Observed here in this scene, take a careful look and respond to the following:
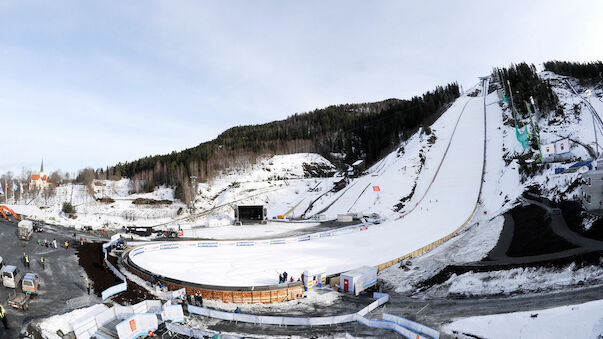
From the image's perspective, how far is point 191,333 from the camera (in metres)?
16.1

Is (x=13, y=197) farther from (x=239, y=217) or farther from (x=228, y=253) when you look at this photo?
(x=228, y=253)

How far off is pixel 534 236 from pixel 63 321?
114ft

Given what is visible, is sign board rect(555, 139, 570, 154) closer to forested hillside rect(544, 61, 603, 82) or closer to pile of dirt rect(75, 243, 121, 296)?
forested hillside rect(544, 61, 603, 82)

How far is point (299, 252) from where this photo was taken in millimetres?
34156

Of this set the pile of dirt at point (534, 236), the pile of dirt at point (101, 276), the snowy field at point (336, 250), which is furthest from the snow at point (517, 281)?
the pile of dirt at point (101, 276)

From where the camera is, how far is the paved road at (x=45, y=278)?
17781 mm

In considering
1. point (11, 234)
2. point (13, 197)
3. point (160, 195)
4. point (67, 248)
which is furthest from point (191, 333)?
point (13, 197)

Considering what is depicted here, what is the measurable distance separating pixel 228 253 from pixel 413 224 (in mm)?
26028

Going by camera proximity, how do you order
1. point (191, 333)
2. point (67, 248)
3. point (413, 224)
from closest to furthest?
point (191, 333) < point (67, 248) < point (413, 224)

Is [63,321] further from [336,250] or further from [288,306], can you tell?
[336,250]

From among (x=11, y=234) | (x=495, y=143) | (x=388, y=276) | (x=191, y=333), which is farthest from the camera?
(x=495, y=143)

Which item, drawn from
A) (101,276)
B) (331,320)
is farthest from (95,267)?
(331,320)

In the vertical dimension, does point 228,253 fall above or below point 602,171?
below

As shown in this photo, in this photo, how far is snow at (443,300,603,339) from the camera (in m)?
13.1
